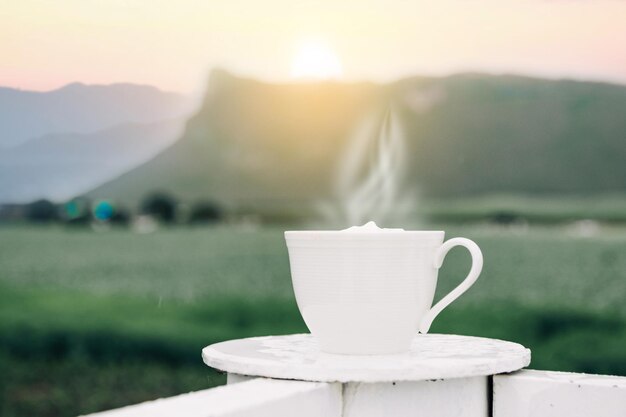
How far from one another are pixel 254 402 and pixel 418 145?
26524 millimetres

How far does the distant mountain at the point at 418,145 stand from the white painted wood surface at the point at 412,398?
67.4 ft

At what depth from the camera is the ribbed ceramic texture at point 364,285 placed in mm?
994

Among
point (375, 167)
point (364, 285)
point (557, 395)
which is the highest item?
point (375, 167)


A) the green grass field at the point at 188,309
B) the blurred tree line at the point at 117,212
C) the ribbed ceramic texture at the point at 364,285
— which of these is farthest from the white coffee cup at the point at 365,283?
the blurred tree line at the point at 117,212

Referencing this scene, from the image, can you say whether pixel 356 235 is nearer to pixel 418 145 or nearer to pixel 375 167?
pixel 375 167

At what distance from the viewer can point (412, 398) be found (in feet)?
3.24

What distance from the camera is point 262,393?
0.88m

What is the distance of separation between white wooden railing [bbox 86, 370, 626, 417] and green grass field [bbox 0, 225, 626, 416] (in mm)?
8078

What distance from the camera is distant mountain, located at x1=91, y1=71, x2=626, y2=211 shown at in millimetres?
24047

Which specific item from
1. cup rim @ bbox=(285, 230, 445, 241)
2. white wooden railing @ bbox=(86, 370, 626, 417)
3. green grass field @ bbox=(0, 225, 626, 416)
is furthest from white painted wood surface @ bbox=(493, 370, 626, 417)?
green grass field @ bbox=(0, 225, 626, 416)

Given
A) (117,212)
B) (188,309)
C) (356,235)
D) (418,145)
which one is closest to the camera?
(356,235)

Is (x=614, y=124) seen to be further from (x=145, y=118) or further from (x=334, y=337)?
(x=334, y=337)

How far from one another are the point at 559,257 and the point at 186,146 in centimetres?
1446

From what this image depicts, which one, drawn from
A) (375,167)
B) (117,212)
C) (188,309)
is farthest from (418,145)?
(375,167)
